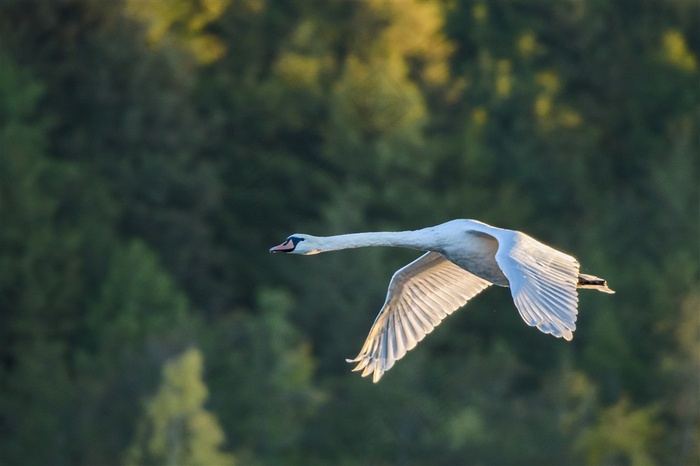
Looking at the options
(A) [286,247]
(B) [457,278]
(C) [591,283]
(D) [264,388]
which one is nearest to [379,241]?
(A) [286,247]

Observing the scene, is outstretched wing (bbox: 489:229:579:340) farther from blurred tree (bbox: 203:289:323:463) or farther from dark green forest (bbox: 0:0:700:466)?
blurred tree (bbox: 203:289:323:463)

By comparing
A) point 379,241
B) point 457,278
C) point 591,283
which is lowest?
point 591,283

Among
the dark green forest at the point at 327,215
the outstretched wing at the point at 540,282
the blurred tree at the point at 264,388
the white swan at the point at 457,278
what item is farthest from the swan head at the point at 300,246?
the blurred tree at the point at 264,388

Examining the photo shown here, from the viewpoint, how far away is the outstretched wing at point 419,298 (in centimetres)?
1888

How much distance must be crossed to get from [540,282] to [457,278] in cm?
317

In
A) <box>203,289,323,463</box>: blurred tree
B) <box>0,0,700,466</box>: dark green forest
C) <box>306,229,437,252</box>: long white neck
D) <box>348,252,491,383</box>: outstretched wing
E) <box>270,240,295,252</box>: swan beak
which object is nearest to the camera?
<box>270,240,295,252</box>: swan beak

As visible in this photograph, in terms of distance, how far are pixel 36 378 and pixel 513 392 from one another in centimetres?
1252

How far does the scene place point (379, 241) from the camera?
17.5 m

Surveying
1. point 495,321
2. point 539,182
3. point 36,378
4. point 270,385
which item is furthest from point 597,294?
point 36,378

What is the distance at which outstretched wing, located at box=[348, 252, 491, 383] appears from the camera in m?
18.9

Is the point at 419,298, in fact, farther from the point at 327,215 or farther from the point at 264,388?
the point at 327,215

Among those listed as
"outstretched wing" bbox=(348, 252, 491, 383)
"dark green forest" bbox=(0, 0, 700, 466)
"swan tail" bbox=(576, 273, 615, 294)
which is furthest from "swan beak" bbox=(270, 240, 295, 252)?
"dark green forest" bbox=(0, 0, 700, 466)

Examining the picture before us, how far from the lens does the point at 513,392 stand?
49781 millimetres

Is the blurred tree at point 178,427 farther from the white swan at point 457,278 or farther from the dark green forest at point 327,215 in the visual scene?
the white swan at point 457,278
